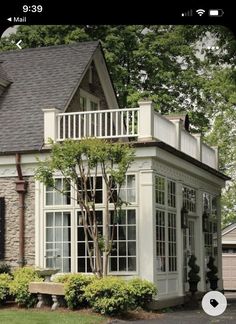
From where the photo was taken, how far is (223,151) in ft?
51.9

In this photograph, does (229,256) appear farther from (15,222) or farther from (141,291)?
(141,291)

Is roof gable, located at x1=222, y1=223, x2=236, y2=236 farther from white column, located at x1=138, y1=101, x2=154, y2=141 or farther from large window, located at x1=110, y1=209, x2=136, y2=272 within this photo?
white column, located at x1=138, y1=101, x2=154, y2=141

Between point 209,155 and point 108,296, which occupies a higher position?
point 209,155

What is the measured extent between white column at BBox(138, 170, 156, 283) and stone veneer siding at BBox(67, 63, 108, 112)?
293 centimetres

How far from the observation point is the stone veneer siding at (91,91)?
1310 centimetres

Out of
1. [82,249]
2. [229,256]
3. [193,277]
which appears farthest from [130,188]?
[229,256]

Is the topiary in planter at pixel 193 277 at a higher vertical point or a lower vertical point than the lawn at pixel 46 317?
higher

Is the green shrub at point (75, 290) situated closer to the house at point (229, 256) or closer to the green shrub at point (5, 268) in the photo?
the green shrub at point (5, 268)

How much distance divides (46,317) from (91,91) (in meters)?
6.80

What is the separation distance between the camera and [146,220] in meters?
10.6

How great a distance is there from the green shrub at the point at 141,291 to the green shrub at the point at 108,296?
39 cm

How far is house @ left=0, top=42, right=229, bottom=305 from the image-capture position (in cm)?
1061
